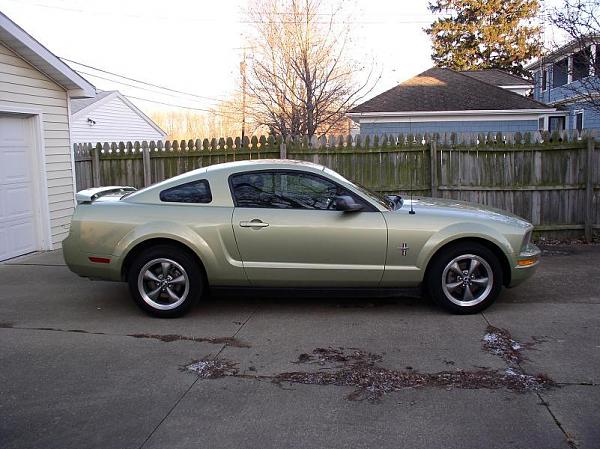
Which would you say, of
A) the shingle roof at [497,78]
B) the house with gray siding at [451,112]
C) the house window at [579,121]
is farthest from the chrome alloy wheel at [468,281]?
the house window at [579,121]

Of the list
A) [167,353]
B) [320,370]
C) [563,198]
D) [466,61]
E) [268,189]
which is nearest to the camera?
[320,370]

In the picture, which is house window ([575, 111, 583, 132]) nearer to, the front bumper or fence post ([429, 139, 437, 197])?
fence post ([429, 139, 437, 197])

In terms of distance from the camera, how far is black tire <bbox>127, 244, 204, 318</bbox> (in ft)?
18.7

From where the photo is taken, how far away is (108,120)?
2745 centimetres

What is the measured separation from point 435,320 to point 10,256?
671 centimetres

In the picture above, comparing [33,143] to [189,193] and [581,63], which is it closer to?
[189,193]

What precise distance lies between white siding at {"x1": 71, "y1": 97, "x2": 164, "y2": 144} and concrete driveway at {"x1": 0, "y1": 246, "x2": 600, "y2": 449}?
740 inches

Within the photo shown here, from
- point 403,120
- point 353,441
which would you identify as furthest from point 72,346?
point 403,120

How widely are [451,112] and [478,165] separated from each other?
354 inches

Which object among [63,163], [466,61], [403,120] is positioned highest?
[466,61]

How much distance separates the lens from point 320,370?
4.46m

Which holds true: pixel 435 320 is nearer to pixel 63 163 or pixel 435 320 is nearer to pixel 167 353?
pixel 167 353

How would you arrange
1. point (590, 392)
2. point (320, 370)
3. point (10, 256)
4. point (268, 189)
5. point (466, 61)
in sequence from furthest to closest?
point (466, 61) < point (10, 256) < point (268, 189) < point (320, 370) < point (590, 392)

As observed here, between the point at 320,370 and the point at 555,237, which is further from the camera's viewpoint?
the point at 555,237
